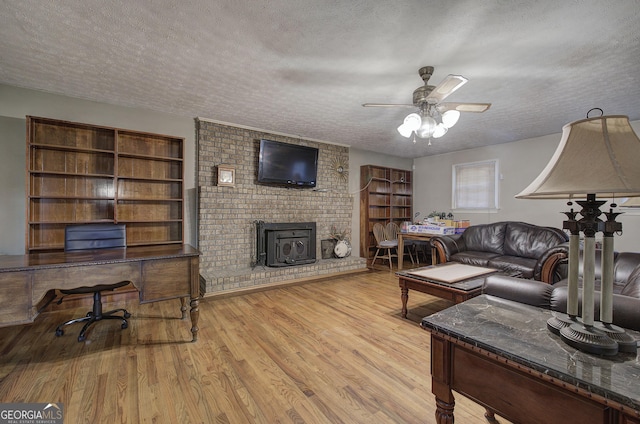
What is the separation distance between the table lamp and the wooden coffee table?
68.4 inches

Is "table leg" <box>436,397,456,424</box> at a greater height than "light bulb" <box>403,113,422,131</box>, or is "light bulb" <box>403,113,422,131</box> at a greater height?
"light bulb" <box>403,113,422,131</box>

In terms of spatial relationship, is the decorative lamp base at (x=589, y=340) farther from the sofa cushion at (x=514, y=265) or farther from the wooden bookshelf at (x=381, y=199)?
the wooden bookshelf at (x=381, y=199)

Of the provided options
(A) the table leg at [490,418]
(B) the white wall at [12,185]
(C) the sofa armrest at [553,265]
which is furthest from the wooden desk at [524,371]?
(B) the white wall at [12,185]

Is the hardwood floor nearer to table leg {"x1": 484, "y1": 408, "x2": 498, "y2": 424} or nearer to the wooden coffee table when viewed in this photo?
table leg {"x1": 484, "y1": 408, "x2": 498, "y2": 424}

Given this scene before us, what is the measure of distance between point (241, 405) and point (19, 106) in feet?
12.7

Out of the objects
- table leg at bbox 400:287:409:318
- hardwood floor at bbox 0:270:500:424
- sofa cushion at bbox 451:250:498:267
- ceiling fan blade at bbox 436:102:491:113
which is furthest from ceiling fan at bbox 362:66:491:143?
sofa cushion at bbox 451:250:498:267

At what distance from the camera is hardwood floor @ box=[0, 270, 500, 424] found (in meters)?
1.60

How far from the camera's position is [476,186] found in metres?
5.68

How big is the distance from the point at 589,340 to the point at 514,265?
3238 mm

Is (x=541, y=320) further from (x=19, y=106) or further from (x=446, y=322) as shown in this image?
(x=19, y=106)

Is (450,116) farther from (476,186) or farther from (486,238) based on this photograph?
(476,186)

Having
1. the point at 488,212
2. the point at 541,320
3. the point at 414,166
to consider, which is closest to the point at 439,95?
the point at 541,320

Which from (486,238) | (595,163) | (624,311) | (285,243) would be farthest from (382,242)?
(595,163)

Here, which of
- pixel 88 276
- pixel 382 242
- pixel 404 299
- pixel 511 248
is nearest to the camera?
pixel 88 276
